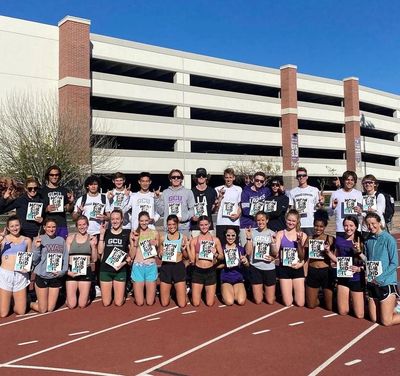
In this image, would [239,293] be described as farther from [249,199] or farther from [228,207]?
[249,199]

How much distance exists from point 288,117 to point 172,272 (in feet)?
146

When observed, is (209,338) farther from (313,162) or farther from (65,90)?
(313,162)

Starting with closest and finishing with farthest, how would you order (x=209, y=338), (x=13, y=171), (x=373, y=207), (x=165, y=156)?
(x=209, y=338) → (x=373, y=207) → (x=13, y=171) → (x=165, y=156)

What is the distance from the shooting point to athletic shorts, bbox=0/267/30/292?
304 inches

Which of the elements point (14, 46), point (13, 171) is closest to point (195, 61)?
point (14, 46)

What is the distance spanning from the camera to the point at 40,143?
28.7 m

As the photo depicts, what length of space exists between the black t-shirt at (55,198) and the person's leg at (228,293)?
317cm

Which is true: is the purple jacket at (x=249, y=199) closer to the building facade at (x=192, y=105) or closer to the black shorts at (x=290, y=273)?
the black shorts at (x=290, y=273)

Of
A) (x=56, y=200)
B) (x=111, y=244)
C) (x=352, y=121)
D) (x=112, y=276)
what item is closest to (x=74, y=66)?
(x=56, y=200)

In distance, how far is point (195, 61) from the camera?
45750 millimetres

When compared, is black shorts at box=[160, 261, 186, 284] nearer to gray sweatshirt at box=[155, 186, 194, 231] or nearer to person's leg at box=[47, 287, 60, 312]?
gray sweatshirt at box=[155, 186, 194, 231]

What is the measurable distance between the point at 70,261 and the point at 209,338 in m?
3.19

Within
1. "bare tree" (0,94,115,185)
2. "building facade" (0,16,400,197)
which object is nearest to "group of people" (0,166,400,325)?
"bare tree" (0,94,115,185)

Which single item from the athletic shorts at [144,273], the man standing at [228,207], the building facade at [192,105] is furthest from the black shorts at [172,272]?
the building facade at [192,105]
